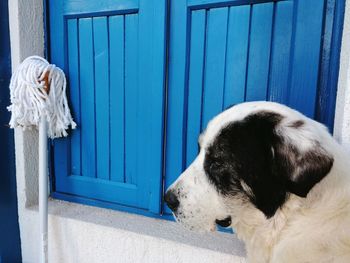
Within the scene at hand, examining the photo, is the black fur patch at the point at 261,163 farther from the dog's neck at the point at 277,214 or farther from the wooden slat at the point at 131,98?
the wooden slat at the point at 131,98

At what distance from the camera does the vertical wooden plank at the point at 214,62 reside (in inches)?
55.4

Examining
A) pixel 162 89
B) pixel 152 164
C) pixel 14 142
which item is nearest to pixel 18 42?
pixel 14 142

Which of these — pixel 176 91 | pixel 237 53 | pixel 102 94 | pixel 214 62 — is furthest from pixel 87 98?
pixel 237 53

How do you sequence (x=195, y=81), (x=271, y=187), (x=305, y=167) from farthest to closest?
(x=195, y=81), (x=271, y=187), (x=305, y=167)

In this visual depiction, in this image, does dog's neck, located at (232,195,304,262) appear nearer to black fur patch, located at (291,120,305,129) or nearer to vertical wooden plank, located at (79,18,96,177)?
black fur patch, located at (291,120,305,129)

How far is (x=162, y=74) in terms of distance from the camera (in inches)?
61.0

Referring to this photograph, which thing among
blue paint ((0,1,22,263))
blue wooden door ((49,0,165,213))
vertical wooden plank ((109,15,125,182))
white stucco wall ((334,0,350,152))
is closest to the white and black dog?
white stucco wall ((334,0,350,152))

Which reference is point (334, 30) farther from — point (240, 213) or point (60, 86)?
point (60, 86)

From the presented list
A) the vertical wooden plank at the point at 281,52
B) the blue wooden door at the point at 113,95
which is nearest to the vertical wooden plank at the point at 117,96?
the blue wooden door at the point at 113,95

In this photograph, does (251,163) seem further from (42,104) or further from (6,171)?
(6,171)

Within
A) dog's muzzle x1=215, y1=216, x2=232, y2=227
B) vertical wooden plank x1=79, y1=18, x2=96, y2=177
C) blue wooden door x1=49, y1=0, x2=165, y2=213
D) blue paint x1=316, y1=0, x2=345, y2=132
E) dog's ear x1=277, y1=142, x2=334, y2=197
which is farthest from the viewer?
vertical wooden plank x1=79, y1=18, x2=96, y2=177

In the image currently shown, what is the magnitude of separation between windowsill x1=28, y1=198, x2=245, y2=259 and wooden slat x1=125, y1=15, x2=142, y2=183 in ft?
0.77

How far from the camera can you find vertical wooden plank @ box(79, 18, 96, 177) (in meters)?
1.72

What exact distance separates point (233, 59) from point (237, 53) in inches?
1.3
